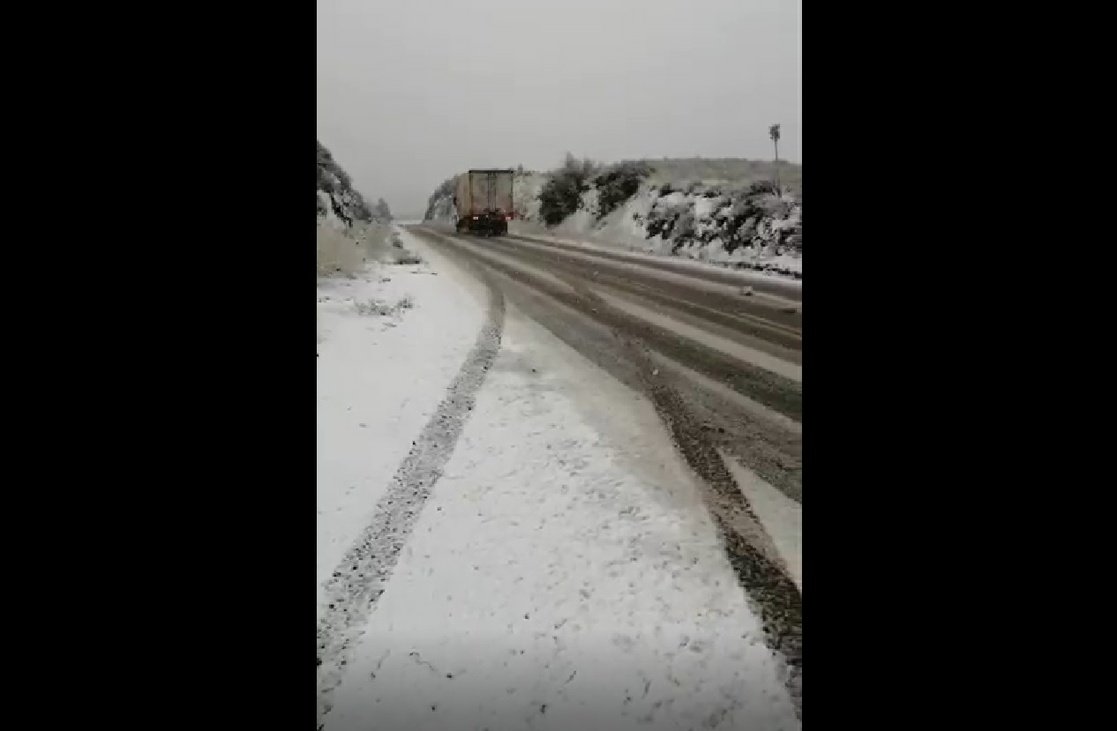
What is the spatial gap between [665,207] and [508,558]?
6830mm

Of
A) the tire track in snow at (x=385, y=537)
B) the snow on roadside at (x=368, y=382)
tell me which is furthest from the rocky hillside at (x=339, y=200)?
the tire track in snow at (x=385, y=537)

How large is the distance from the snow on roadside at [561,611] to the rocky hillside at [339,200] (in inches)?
48.1

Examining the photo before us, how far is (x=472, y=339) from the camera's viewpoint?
3592 millimetres

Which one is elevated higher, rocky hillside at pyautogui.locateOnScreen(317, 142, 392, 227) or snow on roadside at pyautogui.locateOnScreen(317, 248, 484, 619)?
rocky hillside at pyautogui.locateOnScreen(317, 142, 392, 227)

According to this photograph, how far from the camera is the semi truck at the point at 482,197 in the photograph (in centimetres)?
405

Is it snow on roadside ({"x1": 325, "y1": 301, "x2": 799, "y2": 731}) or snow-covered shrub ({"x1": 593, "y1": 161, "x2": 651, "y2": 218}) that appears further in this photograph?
snow-covered shrub ({"x1": 593, "y1": 161, "x2": 651, "y2": 218})

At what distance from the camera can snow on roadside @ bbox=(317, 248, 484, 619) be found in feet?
8.53

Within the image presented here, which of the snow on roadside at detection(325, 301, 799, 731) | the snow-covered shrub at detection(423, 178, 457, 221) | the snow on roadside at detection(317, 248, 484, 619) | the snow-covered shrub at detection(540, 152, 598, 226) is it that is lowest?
the snow on roadside at detection(325, 301, 799, 731)

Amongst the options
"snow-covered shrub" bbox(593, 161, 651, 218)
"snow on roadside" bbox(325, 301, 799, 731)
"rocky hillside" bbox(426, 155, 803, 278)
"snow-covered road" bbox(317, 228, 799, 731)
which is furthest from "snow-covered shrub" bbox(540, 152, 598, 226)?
"snow on roadside" bbox(325, 301, 799, 731)

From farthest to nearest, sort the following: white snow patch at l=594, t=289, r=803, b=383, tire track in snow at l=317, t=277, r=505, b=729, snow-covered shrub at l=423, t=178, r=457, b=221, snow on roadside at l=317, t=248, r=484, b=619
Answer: white snow patch at l=594, t=289, r=803, b=383, snow-covered shrub at l=423, t=178, r=457, b=221, snow on roadside at l=317, t=248, r=484, b=619, tire track in snow at l=317, t=277, r=505, b=729

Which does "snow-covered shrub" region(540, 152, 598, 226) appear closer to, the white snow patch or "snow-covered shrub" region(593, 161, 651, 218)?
"snow-covered shrub" region(593, 161, 651, 218)
